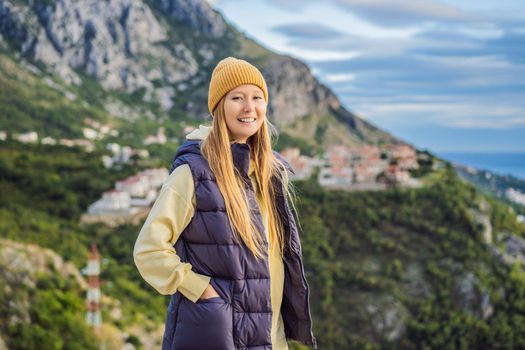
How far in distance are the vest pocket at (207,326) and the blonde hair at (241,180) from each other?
21 centimetres

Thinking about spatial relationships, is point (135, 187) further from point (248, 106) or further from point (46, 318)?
point (248, 106)

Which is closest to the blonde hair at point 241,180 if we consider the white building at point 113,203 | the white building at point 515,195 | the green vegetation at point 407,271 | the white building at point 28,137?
the green vegetation at point 407,271

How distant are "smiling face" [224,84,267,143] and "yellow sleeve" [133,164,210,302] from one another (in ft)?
0.91

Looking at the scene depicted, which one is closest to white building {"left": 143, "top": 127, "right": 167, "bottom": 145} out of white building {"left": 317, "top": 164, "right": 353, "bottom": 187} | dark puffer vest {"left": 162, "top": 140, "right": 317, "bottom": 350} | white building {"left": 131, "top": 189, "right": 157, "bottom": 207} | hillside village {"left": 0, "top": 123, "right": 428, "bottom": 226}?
hillside village {"left": 0, "top": 123, "right": 428, "bottom": 226}

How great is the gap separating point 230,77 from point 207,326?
0.82 m

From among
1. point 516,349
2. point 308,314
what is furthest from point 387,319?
point 308,314

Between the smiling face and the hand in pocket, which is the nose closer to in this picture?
the smiling face

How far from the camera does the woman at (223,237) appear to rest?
198 centimetres

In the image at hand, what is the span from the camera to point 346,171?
41.3 meters

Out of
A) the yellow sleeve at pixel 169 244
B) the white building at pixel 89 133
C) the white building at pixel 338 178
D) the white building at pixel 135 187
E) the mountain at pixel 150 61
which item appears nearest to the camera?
the yellow sleeve at pixel 169 244

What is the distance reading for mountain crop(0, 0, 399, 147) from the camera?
2859 inches

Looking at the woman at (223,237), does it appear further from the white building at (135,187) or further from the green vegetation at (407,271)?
the white building at (135,187)

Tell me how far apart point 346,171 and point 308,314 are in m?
39.4

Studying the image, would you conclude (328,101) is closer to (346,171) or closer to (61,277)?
(346,171)
